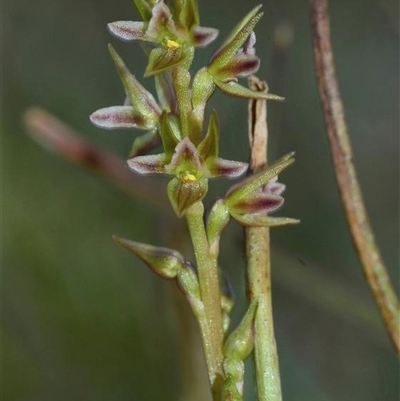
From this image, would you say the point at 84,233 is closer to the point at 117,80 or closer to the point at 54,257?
the point at 54,257

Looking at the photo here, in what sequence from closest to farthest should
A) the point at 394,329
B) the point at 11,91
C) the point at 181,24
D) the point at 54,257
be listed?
the point at 181,24 → the point at 394,329 → the point at 54,257 → the point at 11,91

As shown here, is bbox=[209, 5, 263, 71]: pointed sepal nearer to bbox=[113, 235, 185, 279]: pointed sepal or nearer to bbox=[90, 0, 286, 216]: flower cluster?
bbox=[90, 0, 286, 216]: flower cluster

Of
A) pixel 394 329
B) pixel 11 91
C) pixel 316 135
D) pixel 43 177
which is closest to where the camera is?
pixel 394 329

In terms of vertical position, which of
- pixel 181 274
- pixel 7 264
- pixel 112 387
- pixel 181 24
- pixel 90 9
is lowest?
pixel 112 387

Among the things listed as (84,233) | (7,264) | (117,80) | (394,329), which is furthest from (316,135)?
(394,329)

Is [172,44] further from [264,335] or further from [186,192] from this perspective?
[264,335]

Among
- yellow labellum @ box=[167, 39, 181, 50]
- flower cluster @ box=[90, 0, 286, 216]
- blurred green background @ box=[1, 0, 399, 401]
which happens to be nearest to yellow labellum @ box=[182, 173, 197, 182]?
flower cluster @ box=[90, 0, 286, 216]

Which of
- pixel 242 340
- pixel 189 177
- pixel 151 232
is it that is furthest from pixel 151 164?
pixel 151 232

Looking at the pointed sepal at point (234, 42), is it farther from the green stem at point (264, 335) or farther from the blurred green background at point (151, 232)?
the blurred green background at point (151, 232)
